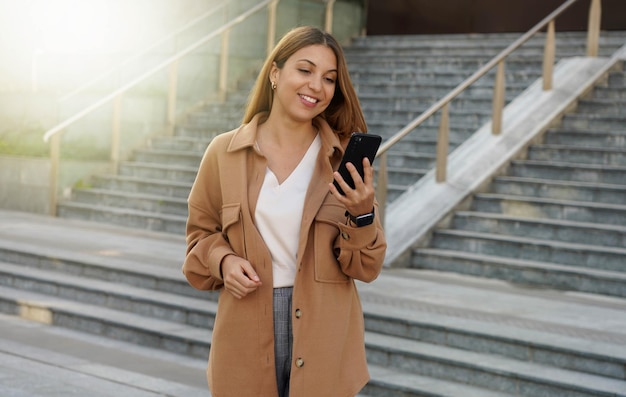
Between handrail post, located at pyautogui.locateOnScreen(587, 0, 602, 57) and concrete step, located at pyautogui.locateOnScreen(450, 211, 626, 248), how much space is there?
368 cm

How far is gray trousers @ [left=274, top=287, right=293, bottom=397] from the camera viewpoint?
2.89 meters

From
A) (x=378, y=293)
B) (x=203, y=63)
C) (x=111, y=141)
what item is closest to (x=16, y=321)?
(x=378, y=293)

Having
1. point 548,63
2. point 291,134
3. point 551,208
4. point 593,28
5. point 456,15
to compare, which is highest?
point 456,15

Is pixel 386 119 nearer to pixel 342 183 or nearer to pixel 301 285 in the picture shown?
pixel 301 285

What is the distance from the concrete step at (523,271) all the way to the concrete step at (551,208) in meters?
0.72

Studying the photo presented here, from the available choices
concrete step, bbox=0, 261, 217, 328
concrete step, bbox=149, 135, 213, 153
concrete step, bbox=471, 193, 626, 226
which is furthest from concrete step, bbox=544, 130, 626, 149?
concrete step, bbox=149, 135, 213, 153

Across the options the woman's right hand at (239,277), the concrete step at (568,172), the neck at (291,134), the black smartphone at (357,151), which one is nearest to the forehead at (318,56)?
the neck at (291,134)

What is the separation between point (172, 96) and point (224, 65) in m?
1.16

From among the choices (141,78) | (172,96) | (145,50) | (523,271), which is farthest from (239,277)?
(145,50)

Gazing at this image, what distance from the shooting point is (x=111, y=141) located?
46.1 ft

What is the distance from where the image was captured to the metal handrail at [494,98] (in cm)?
988

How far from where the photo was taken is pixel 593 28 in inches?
515

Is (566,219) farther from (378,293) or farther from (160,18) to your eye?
(160,18)

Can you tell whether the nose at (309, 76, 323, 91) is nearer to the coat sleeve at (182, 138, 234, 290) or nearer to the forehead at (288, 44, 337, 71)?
the forehead at (288, 44, 337, 71)
